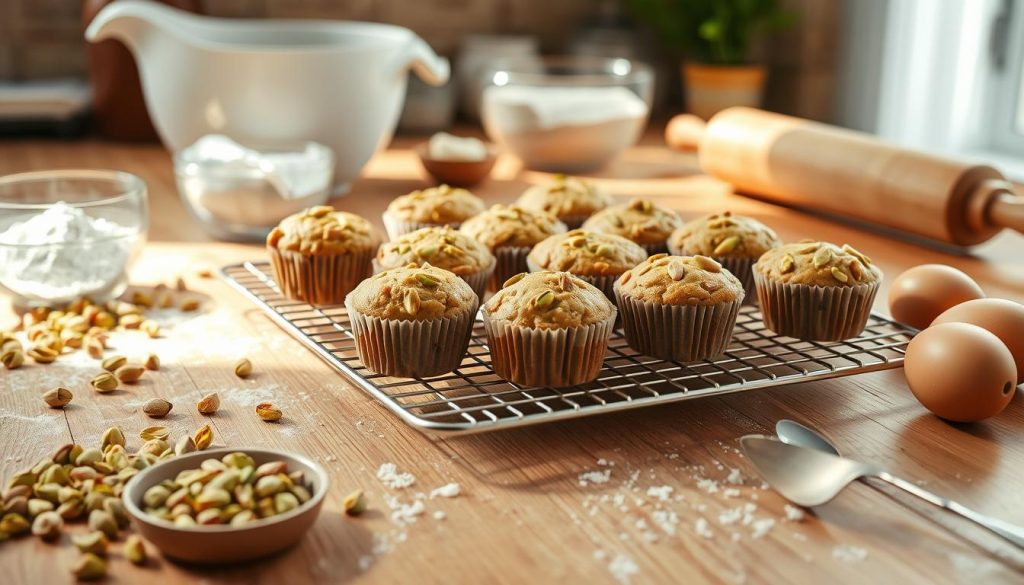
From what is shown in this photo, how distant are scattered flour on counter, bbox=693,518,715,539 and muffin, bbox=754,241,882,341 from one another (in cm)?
42

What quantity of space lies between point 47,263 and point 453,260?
21.1 inches

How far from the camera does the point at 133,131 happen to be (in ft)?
8.63

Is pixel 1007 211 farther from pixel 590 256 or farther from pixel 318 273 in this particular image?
pixel 318 273

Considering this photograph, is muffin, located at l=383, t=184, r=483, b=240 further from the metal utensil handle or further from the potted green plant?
the potted green plant

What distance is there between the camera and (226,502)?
884mm

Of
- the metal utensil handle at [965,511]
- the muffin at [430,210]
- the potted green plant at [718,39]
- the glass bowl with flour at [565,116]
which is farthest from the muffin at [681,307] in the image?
the potted green plant at [718,39]

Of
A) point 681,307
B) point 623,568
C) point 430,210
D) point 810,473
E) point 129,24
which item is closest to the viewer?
point 623,568

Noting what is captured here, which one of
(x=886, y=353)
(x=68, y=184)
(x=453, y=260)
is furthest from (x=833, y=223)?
(x=68, y=184)

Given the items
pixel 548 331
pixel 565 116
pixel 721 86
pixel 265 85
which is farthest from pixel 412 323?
pixel 721 86

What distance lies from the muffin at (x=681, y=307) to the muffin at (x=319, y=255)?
1.22 ft

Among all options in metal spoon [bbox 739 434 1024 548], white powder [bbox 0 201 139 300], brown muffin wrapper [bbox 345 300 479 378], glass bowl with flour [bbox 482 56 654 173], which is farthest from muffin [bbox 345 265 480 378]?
glass bowl with flour [bbox 482 56 654 173]

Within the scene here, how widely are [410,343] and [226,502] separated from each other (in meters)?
0.32

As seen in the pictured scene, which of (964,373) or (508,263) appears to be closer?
(964,373)

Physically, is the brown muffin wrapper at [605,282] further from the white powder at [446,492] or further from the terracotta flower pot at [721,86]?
the terracotta flower pot at [721,86]
